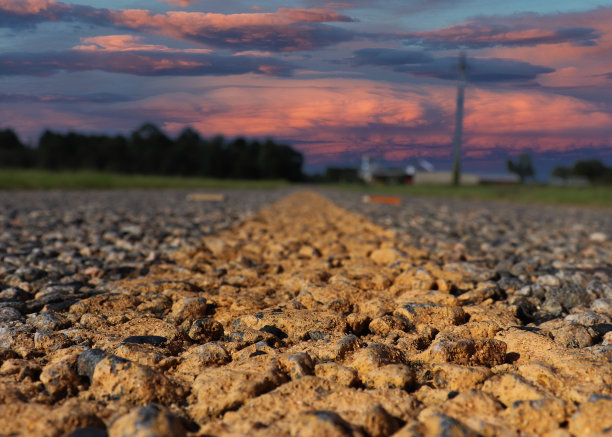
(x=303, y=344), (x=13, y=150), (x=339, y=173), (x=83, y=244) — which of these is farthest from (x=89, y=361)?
(x=339, y=173)

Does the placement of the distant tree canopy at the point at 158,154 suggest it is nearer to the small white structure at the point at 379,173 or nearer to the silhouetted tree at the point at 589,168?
the small white structure at the point at 379,173

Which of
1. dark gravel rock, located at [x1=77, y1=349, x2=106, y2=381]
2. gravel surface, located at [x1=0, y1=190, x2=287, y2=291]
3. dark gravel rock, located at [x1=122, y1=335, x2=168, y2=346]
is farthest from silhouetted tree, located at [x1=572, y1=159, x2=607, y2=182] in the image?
dark gravel rock, located at [x1=77, y1=349, x2=106, y2=381]

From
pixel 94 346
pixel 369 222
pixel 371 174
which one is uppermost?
pixel 94 346

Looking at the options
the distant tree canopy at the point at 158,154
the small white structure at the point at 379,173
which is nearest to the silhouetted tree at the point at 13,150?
the distant tree canopy at the point at 158,154

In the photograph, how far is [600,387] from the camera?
1.35m

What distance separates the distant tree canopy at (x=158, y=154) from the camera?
4843 centimetres

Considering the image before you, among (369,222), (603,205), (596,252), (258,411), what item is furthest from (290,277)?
(603,205)

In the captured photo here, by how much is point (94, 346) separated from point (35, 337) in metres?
0.24

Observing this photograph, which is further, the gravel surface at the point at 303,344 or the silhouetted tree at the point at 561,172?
the silhouetted tree at the point at 561,172

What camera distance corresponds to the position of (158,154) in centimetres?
6009

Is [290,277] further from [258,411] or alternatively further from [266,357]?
[258,411]

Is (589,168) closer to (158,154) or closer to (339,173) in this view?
(339,173)

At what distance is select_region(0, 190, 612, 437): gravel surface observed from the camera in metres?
1.22

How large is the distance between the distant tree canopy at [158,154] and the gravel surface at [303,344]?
44.3 metres
